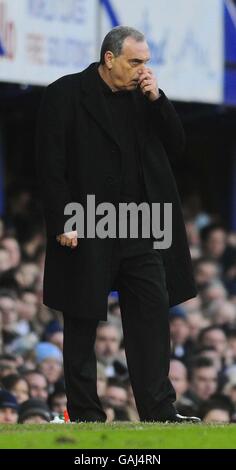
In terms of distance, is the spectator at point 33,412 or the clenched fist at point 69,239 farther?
the spectator at point 33,412

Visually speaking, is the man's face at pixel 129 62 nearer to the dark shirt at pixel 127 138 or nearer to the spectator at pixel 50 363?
the dark shirt at pixel 127 138

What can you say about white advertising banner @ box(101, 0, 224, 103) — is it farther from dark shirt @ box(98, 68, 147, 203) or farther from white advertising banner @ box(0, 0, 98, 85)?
dark shirt @ box(98, 68, 147, 203)

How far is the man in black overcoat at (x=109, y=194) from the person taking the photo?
7789mm

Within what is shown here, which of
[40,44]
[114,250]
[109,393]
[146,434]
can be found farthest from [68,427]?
[40,44]

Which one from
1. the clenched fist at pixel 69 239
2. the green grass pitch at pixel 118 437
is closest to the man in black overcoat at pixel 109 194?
the clenched fist at pixel 69 239

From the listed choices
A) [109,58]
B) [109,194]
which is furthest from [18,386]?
[109,58]

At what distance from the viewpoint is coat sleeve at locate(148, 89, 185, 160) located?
25.7 feet

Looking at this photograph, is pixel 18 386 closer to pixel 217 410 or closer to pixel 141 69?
pixel 217 410

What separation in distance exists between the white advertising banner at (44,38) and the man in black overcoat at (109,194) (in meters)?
5.66

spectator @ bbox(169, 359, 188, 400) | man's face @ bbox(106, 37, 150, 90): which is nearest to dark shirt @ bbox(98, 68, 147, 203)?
man's face @ bbox(106, 37, 150, 90)

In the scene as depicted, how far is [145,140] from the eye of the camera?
791cm

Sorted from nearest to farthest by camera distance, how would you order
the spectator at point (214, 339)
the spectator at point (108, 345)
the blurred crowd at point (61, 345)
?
1. the blurred crowd at point (61, 345)
2. the spectator at point (108, 345)
3. the spectator at point (214, 339)

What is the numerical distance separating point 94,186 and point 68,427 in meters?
1.24
